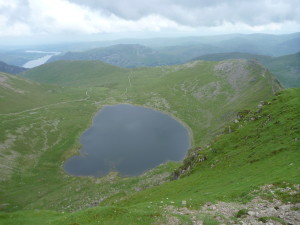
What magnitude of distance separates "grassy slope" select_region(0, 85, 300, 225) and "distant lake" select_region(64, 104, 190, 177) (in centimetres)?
3318

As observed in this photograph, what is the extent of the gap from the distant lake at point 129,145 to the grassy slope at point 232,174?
33.2m

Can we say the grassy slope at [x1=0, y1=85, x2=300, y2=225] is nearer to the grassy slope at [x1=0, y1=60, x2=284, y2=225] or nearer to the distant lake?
the grassy slope at [x1=0, y1=60, x2=284, y2=225]

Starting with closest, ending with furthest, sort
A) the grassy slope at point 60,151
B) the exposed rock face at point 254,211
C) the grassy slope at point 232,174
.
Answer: the exposed rock face at point 254,211 < the grassy slope at point 232,174 < the grassy slope at point 60,151

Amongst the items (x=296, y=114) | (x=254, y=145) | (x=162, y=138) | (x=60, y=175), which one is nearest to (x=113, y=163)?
(x=60, y=175)

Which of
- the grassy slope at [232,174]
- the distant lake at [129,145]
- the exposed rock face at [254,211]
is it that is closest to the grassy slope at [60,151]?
the grassy slope at [232,174]

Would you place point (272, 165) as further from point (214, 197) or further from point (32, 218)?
point (32, 218)

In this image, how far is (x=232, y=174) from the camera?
49250 millimetres

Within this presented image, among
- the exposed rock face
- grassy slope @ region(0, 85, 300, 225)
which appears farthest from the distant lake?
the exposed rock face

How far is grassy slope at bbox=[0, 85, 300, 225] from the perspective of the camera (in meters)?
31.6

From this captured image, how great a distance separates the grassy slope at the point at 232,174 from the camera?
1243 inches

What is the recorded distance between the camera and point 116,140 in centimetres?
13662

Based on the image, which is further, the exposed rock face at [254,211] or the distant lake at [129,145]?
the distant lake at [129,145]

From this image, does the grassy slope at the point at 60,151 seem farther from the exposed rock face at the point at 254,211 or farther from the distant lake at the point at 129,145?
the exposed rock face at the point at 254,211

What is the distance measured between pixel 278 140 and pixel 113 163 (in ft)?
246
